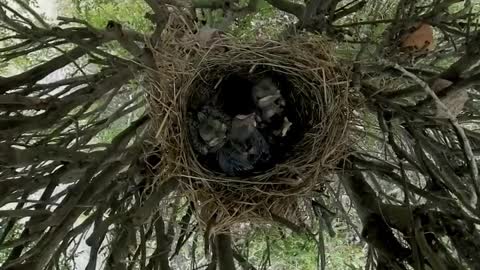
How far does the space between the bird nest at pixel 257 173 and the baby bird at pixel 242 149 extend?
31 millimetres

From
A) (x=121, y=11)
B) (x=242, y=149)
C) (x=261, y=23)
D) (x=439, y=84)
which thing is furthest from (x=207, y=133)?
(x=121, y=11)

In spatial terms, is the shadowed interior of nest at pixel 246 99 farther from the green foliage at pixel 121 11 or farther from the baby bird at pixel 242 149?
the green foliage at pixel 121 11

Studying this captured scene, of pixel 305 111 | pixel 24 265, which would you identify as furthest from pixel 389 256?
pixel 24 265

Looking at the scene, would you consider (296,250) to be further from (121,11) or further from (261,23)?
(121,11)

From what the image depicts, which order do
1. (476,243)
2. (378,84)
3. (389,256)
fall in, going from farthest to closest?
(378,84), (389,256), (476,243)

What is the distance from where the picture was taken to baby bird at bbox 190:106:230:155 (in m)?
1.08

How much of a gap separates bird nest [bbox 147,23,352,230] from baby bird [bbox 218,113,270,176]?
3 cm

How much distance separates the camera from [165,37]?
0.97 meters

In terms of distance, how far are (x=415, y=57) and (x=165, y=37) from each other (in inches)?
18.6

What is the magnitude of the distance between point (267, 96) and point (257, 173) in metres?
0.14

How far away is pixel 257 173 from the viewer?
3.51 ft

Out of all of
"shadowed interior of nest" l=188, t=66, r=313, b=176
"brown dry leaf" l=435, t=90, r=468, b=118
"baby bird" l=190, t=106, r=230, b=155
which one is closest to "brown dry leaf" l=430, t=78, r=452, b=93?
"brown dry leaf" l=435, t=90, r=468, b=118

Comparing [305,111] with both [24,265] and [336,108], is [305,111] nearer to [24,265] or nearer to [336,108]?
[336,108]

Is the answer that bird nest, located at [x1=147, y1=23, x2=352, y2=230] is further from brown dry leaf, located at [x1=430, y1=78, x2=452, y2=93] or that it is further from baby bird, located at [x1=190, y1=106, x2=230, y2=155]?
brown dry leaf, located at [x1=430, y1=78, x2=452, y2=93]
